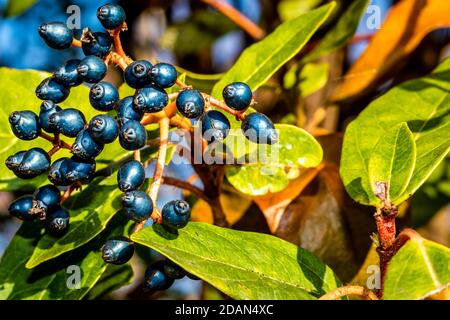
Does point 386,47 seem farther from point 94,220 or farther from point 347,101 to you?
point 94,220

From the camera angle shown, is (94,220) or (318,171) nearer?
(94,220)

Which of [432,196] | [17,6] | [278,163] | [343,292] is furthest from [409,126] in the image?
[17,6]

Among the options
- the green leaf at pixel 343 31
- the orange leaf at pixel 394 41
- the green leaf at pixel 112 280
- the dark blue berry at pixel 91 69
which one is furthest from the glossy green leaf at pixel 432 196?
the dark blue berry at pixel 91 69

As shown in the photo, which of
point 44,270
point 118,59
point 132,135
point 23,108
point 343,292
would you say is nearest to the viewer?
point 343,292

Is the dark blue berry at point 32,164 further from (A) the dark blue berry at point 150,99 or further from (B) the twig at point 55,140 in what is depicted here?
(A) the dark blue berry at point 150,99

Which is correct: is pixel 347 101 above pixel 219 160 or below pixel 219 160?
above

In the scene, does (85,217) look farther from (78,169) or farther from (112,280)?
(112,280)
